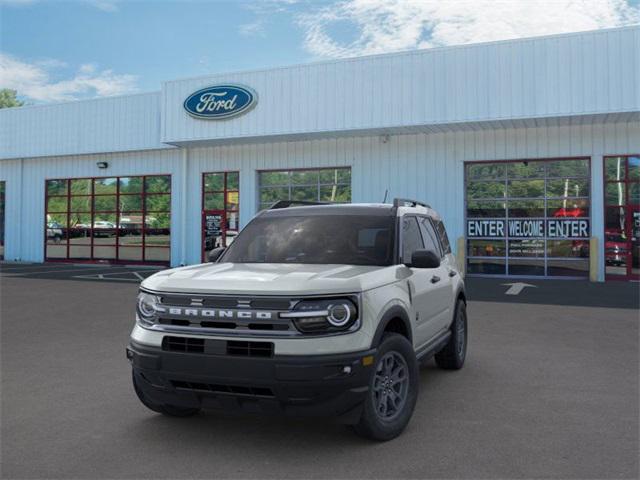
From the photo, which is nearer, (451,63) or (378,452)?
(378,452)

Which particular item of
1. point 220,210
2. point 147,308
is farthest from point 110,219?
point 147,308

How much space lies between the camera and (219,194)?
22.8m

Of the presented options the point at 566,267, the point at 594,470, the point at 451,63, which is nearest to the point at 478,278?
the point at 566,267

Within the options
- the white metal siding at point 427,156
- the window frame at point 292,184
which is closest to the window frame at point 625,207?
the white metal siding at point 427,156

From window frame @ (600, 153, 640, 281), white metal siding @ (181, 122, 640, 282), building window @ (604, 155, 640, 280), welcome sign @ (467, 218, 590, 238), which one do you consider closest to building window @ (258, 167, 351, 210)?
white metal siding @ (181, 122, 640, 282)

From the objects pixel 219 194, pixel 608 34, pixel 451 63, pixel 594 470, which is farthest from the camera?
pixel 219 194

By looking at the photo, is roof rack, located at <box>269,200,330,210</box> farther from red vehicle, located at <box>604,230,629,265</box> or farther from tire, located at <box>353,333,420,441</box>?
red vehicle, located at <box>604,230,629,265</box>

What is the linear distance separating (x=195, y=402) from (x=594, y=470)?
105 inches

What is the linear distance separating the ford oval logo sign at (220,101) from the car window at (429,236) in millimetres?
14898

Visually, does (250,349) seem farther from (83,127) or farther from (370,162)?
(83,127)

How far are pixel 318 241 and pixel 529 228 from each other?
15.1 m

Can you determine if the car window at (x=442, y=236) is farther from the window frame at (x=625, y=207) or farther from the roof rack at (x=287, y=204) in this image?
the window frame at (x=625, y=207)

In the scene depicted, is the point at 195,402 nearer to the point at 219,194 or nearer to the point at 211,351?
the point at 211,351

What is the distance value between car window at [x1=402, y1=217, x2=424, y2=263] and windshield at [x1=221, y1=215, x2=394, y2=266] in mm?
165
